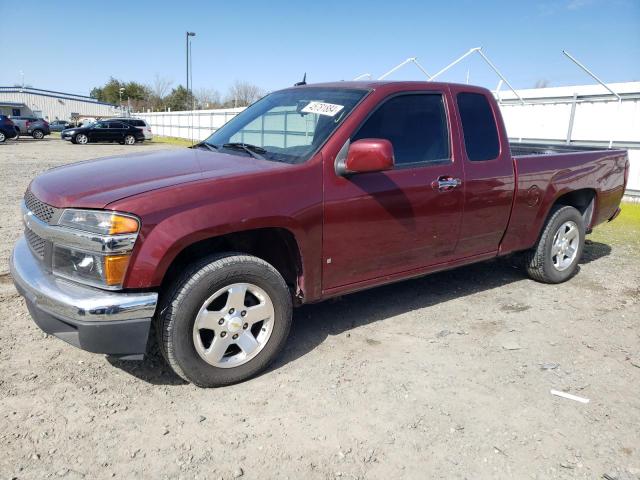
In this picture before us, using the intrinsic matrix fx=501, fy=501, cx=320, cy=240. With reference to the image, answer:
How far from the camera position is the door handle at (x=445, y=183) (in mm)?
3824

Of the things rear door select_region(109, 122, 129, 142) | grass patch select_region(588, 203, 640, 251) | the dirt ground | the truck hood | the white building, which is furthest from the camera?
the white building

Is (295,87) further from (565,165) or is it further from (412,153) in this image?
(565,165)

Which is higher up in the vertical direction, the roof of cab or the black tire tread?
the roof of cab

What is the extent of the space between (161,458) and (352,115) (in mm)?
2413

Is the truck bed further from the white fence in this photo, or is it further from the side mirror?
the white fence

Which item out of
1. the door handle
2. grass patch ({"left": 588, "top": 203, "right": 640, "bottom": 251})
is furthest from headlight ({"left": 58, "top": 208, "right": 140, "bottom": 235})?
grass patch ({"left": 588, "top": 203, "right": 640, "bottom": 251})

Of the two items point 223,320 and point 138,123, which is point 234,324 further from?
point 138,123

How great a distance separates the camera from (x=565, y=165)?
491cm

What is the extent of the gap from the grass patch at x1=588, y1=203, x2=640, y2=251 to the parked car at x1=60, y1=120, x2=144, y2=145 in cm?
2840

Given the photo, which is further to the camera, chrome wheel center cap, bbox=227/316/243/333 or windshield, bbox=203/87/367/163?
windshield, bbox=203/87/367/163

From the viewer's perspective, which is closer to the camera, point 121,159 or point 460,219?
point 121,159

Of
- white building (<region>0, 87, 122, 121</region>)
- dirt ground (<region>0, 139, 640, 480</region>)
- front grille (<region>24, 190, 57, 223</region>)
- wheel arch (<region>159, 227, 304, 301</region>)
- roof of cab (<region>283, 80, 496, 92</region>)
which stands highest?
white building (<region>0, 87, 122, 121</region>)

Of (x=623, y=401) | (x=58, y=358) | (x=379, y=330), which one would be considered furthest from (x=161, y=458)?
(x=623, y=401)

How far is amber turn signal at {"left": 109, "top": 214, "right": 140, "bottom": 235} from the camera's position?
8.51ft
